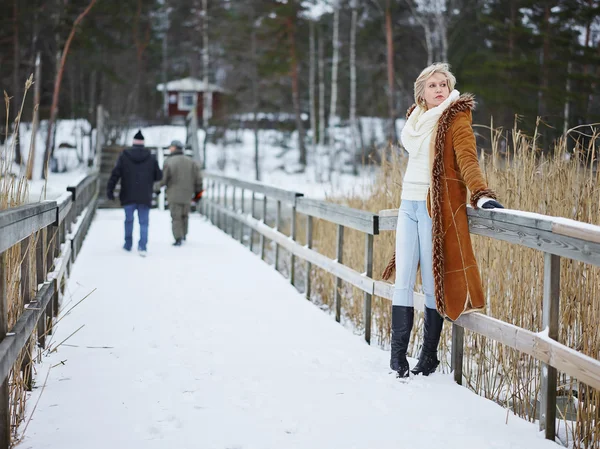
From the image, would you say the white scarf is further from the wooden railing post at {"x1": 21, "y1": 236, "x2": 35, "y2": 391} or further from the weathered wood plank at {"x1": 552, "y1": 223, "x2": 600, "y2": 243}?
the wooden railing post at {"x1": 21, "y1": 236, "x2": 35, "y2": 391}

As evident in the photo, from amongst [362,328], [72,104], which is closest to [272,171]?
[72,104]

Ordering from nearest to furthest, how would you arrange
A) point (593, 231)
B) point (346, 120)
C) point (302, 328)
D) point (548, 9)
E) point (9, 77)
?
point (593, 231)
point (302, 328)
point (548, 9)
point (9, 77)
point (346, 120)

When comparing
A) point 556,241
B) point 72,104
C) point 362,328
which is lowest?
point 362,328

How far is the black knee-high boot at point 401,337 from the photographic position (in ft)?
15.0

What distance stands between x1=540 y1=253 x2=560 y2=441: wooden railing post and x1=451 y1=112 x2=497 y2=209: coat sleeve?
0.56m

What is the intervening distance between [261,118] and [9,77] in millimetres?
15135

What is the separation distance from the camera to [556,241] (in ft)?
11.3

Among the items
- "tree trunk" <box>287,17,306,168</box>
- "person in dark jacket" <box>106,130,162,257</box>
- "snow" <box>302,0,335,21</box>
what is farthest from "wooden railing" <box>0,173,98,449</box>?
"snow" <box>302,0,335,21</box>

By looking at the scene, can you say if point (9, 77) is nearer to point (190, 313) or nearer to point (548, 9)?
point (548, 9)

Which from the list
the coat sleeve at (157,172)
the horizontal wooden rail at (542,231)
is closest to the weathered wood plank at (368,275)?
the horizontal wooden rail at (542,231)

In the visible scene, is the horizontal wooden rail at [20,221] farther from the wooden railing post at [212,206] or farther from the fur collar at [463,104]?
the wooden railing post at [212,206]

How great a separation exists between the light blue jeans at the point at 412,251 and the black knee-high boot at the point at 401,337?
0.17ft

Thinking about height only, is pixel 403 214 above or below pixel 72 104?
below

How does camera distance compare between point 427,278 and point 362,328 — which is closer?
point 427,278
